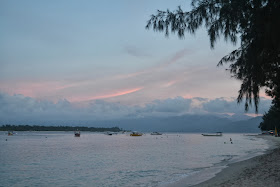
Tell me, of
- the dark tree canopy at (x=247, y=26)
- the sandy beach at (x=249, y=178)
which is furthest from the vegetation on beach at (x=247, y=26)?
the sandy beach at (x=249, y=178)

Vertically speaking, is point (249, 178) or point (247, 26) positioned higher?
point (247, 26)

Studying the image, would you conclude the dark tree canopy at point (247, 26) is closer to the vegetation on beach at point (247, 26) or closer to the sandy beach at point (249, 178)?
the vegetation on beach at point (247, 26)

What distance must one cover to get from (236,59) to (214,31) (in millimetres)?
2067

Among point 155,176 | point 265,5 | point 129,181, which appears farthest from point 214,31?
point 155,176

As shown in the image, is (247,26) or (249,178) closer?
(247,26)

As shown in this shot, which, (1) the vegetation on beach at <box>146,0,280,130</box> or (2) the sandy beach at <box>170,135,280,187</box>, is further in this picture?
(2) the sandy beach at <box>170,135,280,187</box>

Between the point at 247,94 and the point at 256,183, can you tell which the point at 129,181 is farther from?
the point at 247,94

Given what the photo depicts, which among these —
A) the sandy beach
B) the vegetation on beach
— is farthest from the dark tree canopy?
the sandy beach

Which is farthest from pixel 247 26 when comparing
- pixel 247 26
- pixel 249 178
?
pixel 249 178

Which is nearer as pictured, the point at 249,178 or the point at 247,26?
the point at 247,26

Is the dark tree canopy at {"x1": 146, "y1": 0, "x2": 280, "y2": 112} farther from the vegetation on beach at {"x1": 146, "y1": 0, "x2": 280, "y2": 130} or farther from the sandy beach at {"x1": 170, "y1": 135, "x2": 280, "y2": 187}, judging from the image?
the sandy beach at {"x1": 170, "y1": 135, "x2": 280, "y2": 187}

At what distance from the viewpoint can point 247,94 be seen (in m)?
7.80

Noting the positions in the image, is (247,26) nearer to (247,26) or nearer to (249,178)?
(247,26)

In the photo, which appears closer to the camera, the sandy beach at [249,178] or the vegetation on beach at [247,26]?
the vegetation on beach at [247,26]
